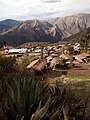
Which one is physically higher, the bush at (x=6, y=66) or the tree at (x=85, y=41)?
the bush at (x=6, y=66)

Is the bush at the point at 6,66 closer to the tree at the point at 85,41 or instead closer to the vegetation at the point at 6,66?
the vegetation at the point at 6,66

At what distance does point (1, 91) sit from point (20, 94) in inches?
132

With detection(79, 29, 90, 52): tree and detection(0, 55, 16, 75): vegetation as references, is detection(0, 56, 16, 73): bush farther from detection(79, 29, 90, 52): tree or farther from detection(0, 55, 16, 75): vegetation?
detection(79, 29, 90, 52): tree

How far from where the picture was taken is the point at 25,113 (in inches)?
242

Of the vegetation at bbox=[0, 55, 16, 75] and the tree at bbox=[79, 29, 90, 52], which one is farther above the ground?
the vegetation at bbox=[0, 55, 16, 75]

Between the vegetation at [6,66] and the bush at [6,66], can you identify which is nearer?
the vegetation at [6,66]

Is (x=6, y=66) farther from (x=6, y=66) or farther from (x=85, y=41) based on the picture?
(x=85, y=41)

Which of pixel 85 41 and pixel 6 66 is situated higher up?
pixel 6 66

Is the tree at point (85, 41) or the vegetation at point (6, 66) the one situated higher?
the vegetation at point (6, 66)

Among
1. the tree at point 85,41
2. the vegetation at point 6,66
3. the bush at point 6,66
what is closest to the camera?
the vegetation at point 6,66

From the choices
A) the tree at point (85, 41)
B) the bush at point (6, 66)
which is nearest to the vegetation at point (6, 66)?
the bush at point (6, 66)

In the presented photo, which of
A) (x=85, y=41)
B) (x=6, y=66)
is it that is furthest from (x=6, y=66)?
(x=85, y=41)

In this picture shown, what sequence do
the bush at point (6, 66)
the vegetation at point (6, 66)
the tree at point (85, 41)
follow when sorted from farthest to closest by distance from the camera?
the tree at point (85, 41)
the bush at point (6, 66)
the vegetation at point (6, 66)

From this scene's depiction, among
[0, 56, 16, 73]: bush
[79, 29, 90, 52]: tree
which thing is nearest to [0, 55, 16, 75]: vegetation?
[0, 56, 16, 73]: bush
